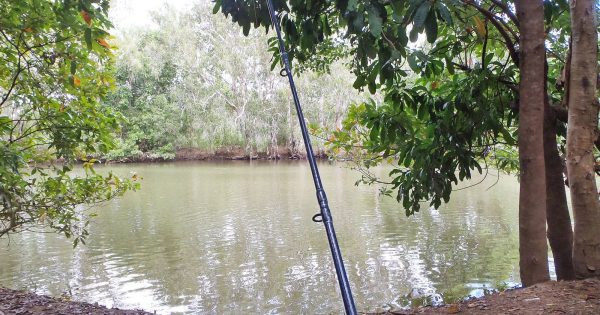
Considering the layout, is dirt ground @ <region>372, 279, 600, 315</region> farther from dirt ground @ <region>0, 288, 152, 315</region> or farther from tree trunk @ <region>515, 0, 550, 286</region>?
dirt ground @ <region>0, 288, 152, 315</region>

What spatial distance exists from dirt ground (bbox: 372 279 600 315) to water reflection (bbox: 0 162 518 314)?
3114 mm

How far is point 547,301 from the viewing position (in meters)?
2.23

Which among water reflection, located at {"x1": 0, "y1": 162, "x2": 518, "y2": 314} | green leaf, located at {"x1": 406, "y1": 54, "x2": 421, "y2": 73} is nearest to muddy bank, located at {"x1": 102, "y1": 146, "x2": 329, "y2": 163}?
water reflection, located at {"x1": 0, "y1": 162, "x2": 518, "y2": 314}

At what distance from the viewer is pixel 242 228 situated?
10328 mm

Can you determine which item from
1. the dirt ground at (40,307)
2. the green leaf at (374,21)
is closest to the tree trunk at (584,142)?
the green leaf at (374,21)

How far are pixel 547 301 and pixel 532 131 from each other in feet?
2.68

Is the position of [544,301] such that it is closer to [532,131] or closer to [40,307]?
[532,131]

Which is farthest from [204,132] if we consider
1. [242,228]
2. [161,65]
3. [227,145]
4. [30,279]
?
[30,279]

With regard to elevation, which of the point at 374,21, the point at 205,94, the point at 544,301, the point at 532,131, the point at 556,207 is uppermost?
the point at 205,94

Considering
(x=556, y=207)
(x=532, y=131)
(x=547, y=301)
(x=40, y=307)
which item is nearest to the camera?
(x=547, y=301)

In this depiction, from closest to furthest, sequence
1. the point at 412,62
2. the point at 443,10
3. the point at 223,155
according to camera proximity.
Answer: the point at 443,10 < the point at 412,62 < the point at 223,155

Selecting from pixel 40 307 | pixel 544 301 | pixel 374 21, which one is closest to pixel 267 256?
pixel 40 307

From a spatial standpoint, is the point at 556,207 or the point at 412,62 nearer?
the point at 412,62

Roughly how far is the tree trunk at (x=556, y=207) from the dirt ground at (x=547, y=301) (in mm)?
533
